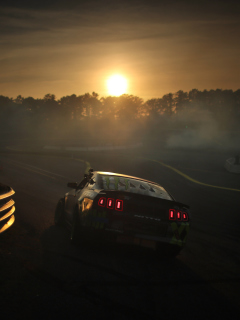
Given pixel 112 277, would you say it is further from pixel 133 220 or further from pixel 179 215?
pixel 179 215

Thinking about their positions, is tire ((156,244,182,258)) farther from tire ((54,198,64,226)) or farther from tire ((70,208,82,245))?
tire ((54,198,64,226))

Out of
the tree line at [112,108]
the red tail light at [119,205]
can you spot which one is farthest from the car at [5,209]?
the tree line at [112,108]

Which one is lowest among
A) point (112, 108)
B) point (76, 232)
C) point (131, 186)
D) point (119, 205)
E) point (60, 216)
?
point (60, 216)

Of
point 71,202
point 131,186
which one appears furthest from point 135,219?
point 71,202

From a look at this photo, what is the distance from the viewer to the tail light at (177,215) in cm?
575

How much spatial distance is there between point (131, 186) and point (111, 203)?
93 cm

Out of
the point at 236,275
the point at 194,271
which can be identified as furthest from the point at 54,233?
the point at 236,275

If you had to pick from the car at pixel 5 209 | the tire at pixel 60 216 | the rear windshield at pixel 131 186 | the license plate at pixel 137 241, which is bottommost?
the tire at pixel 60 216

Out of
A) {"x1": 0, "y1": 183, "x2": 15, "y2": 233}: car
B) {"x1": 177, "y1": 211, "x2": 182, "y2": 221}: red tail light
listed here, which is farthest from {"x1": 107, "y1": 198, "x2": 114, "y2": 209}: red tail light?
{"x1": 0, "y1": 183, "x2": 15, "y2": 233}: car

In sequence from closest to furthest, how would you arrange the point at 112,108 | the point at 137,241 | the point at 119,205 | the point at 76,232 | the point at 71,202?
the point at 137,241
the point at 119,205
the point at 76,232
the point at 71,202
the point at 112,108

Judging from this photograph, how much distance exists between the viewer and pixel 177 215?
5.81 metres

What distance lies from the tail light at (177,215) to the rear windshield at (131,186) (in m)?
0.50

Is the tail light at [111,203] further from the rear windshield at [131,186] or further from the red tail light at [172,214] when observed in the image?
the red tail light at [172,214]

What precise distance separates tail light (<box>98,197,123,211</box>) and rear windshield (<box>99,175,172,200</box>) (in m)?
0.44
